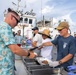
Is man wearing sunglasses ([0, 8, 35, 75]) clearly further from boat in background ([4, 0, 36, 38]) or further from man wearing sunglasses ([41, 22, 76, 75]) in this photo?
boat in background ([4, 0, 36, 38])

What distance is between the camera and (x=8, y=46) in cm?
285

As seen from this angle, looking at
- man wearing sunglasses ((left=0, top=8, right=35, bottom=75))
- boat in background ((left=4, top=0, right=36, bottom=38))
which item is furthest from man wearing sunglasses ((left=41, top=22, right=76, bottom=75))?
boat in background ((left=4, top=0, right=36, bottom=38))

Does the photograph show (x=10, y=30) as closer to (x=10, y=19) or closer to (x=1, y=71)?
(x=10, y=19)

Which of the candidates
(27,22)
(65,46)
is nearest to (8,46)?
(65,46)

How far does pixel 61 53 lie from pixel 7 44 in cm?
131

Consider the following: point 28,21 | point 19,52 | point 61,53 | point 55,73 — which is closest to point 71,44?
point 61,53

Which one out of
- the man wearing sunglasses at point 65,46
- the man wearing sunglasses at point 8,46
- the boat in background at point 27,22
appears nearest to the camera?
the man wearing sunglasses at point 8,46

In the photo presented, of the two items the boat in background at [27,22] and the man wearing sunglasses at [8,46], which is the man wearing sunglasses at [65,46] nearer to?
the man wearing sunglasses at [8,46]

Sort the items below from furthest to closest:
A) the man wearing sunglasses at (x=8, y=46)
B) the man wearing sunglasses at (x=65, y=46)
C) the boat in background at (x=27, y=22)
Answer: the boat in background at (x=27, y=22)
the man wearing sunglasses at (x=65, y=46)
the man wearing sunglasses at (x=8, y=46)

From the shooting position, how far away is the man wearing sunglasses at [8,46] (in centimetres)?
283

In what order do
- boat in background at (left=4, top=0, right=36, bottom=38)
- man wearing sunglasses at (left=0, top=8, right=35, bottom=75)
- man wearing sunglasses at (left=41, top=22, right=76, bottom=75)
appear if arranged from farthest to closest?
boat in background at (left=4, top=0, right=36, bottom=38)
man wearing sunglasses at (left=41, top=22, right=76, bottom=75)
man wearing sunglasses at (left=0, top=8, right=35, bottom=75)

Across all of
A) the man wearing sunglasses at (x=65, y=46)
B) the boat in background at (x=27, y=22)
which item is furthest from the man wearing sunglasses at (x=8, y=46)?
the boat in background at (x=27, y=22)

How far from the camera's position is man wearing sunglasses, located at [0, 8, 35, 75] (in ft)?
9.29

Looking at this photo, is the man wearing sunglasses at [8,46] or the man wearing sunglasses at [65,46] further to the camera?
the man wearing sunglasses at [65,46]
